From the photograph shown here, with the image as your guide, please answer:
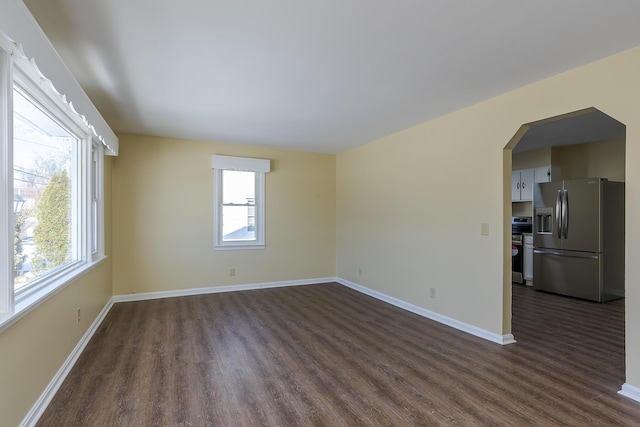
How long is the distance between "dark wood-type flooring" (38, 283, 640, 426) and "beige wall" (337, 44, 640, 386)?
18.8 inches

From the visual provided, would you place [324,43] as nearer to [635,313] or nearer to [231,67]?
[231,67]

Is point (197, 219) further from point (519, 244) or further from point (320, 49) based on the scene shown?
point (519, 244)

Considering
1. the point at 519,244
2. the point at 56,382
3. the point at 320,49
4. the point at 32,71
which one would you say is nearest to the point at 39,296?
the point at 56,382

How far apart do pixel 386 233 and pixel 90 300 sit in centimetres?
374

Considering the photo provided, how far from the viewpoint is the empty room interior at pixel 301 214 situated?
199cm

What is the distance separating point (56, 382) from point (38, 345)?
1.53ft

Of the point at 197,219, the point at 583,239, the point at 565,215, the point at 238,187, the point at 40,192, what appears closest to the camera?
the point at 40,192

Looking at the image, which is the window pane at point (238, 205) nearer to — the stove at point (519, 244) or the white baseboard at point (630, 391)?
the stove at point (519, 244)

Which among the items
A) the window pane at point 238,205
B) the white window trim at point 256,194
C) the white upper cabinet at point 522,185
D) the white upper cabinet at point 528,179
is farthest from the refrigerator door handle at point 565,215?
the window pane at point 238,205

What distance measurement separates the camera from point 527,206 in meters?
6.27

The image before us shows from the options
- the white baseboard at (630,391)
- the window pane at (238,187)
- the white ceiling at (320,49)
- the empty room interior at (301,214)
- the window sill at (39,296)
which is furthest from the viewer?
the window pane at (238,187)

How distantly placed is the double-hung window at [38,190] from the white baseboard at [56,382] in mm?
653

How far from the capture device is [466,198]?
11.7ft

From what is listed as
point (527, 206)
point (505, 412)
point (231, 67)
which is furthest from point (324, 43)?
point (527, 206)
